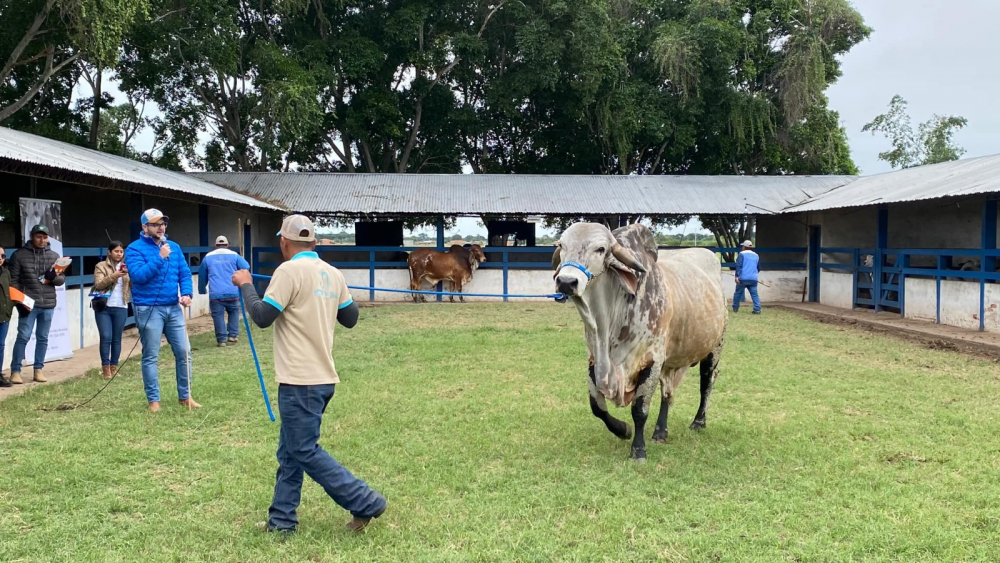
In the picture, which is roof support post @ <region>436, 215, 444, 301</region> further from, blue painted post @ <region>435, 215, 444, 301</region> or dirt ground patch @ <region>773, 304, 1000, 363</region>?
dirt ground patch @ <region>773, 304, 1000, 363</region>

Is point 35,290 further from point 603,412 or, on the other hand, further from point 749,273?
point 749,273

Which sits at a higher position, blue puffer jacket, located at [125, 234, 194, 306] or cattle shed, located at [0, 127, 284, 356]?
cattle shed, located at [0, 127, 284, 356]

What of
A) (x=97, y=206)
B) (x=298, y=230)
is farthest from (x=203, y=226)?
(x=298, y=230)

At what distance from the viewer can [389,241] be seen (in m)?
21.0

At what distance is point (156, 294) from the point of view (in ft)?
20.1

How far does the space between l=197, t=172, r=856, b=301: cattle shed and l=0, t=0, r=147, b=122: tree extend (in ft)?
14.9

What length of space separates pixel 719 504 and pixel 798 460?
3.77ft

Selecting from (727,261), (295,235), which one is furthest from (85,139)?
(295,235)

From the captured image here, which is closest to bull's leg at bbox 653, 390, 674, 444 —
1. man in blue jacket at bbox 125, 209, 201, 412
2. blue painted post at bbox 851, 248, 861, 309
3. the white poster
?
man in blue jacket at bbox 125, 209, 201, 412

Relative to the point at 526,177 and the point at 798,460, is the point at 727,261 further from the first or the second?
the point at 798,460

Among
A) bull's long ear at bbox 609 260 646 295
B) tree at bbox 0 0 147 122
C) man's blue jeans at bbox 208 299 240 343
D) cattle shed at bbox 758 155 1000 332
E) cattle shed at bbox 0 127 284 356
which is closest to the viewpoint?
bull's long ear at bbox 609 260 646 295

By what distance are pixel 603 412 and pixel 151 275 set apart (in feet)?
13.1

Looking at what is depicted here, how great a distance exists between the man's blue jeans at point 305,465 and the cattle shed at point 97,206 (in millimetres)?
5564

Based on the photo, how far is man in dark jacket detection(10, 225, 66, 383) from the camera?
7.39 m
